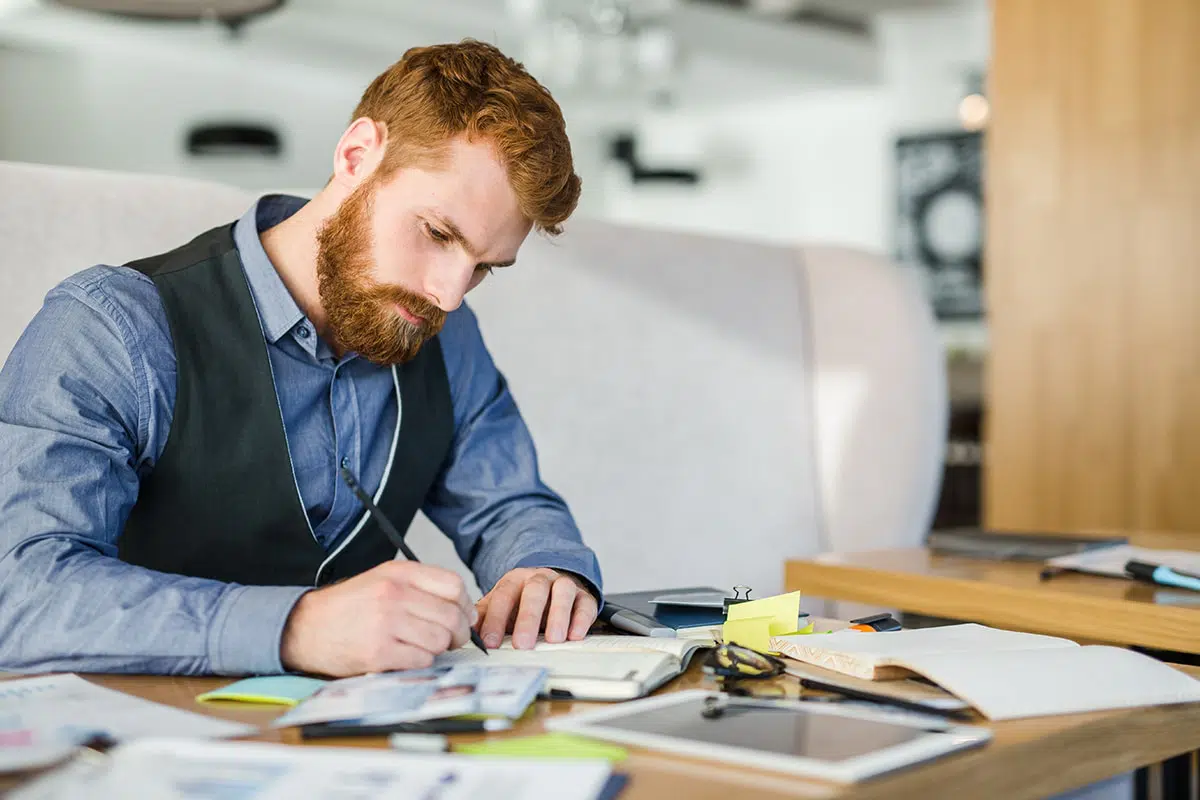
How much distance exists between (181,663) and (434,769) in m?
0.34

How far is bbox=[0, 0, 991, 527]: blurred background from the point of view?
25.1ft

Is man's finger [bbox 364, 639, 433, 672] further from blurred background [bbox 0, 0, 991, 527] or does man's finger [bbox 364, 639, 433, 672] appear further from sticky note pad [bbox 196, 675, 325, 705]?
blurred background [bbox 0, 0, 991, 527]

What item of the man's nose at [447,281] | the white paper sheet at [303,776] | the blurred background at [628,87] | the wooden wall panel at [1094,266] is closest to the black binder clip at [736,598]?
the man's nose at [447,281]

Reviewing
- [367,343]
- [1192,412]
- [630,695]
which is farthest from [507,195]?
[1192,412]

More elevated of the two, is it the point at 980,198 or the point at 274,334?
the point at 980,198

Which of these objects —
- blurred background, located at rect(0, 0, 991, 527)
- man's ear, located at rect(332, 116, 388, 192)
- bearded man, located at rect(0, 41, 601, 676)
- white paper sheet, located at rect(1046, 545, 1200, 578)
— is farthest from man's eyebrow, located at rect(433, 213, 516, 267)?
blurred background, located at rect(0, 0, 991, 527)

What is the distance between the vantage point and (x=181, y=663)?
0.95 metres

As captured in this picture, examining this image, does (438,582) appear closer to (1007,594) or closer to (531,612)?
(531,612)

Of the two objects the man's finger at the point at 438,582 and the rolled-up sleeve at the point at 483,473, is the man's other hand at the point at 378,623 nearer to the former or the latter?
→ the man's finger at the point at 438,582

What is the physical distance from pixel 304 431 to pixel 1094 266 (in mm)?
2650

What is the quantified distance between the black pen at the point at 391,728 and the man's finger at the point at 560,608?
32cm

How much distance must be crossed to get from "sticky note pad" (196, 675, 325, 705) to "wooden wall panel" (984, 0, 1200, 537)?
2.84 m

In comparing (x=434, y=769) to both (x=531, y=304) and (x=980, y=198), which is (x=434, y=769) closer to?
(x=531, y=304)

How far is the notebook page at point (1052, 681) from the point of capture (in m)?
0.86
